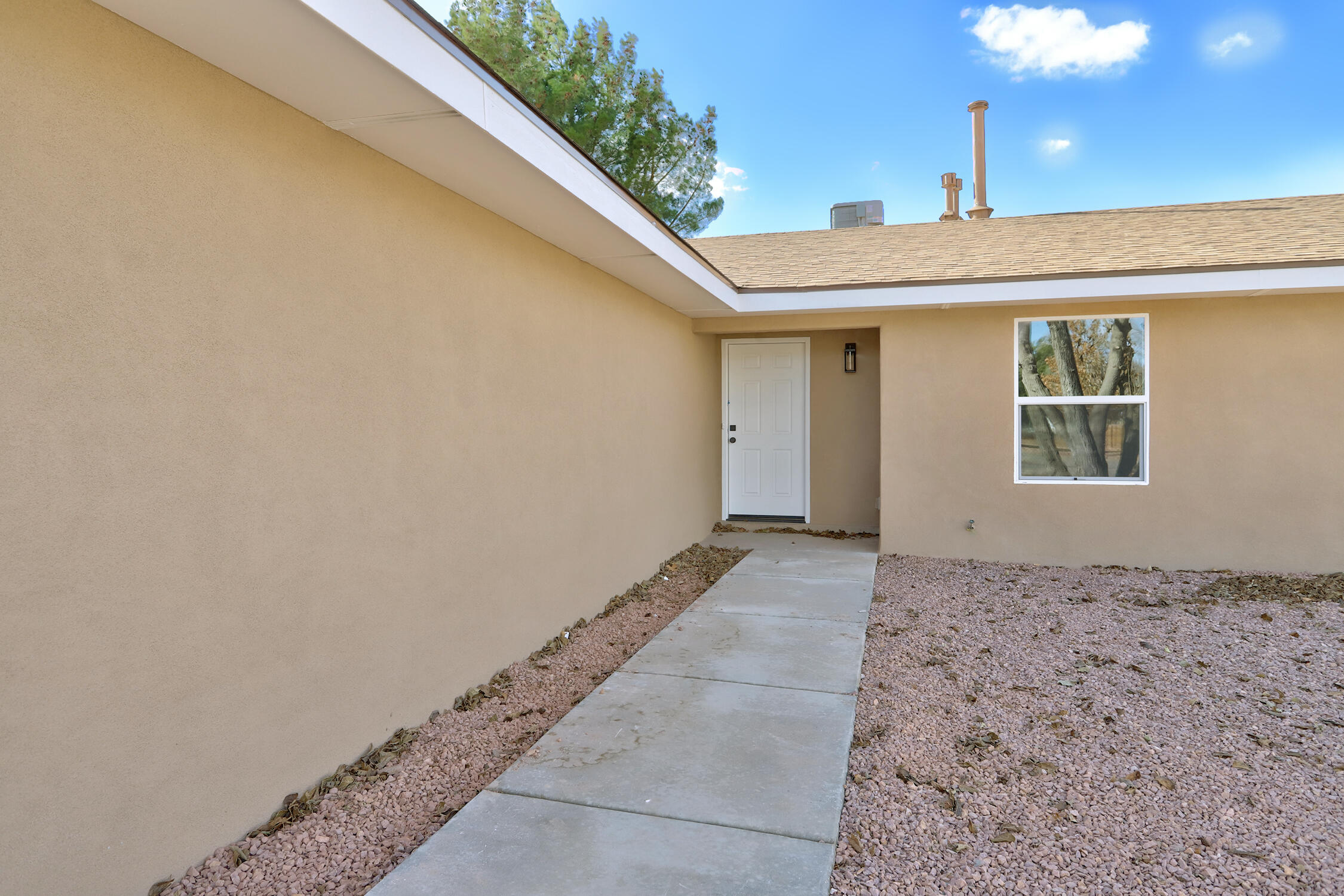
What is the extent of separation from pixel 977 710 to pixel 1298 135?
1666 cm

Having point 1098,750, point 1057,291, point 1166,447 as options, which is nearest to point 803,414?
point 1057,291

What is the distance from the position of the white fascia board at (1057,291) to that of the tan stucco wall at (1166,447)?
329 mm

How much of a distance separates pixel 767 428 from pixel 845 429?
90cm

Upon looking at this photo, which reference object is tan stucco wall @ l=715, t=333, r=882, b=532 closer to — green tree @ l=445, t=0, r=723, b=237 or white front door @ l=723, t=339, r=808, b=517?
white front door @ l=723, t=339, r=808, b=517

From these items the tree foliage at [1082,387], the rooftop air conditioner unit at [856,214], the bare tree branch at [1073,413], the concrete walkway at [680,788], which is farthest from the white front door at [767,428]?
the rooftop air conditioner unit at [856,214]

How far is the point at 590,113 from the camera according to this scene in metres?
13.2

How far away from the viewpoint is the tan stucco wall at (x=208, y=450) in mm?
1783

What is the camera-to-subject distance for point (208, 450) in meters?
2.21

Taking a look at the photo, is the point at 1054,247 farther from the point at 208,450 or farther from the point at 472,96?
the point at 208,450

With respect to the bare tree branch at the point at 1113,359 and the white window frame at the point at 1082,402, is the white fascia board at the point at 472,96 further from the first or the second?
the bare tree branch at the point at 1113,359

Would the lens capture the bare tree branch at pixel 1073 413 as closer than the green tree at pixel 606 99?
Yes

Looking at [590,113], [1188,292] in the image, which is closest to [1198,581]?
[1188,292]

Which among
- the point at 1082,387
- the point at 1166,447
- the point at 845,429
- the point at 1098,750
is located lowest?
the point at 1098,750

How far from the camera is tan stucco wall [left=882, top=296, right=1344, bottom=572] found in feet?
20.3
